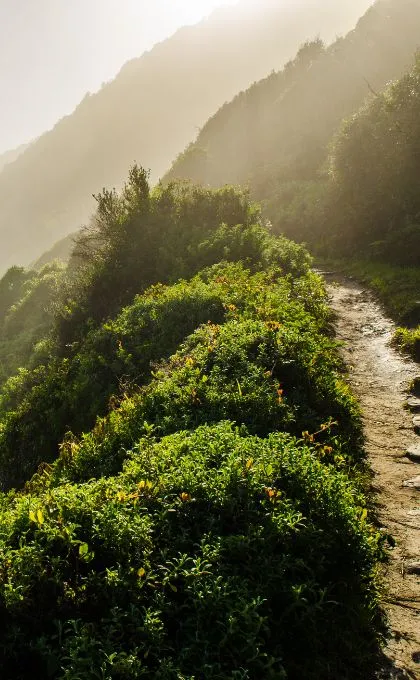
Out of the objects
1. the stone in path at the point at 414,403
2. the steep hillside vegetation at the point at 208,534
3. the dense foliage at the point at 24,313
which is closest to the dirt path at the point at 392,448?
the stone in path at the point at 414,403

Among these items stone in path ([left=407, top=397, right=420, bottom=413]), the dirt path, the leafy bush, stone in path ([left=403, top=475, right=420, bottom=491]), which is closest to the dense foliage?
the dirt path

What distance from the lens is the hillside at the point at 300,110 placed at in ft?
125

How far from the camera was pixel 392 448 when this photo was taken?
7.95 m

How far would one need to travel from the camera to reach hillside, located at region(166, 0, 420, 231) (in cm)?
3812

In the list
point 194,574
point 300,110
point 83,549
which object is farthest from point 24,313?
point 194,574

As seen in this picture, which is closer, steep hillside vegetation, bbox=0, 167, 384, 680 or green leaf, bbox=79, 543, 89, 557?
steep hillside vegetation, bbox=0, 167, 384, 680

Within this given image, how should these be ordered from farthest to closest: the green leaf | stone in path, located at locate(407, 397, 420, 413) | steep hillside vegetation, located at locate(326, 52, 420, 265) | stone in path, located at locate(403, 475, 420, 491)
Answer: steep hillside vegetation, located at locate(326, 52, 420, 265) → stone in path, located at locate(407, 397, 420, 413) → stone in path, located at locate(403, 475, 420, 491) → the green leaf

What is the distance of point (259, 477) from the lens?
17.1 ft

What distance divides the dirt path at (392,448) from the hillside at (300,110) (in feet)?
70.1

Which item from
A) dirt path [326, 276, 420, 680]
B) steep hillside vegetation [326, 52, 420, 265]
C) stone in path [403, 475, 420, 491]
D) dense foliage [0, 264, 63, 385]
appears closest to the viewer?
dirt path [326, 276, 420, 680]

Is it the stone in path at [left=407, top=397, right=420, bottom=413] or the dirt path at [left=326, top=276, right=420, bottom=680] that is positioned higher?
the dirt path at [left=326, top=276, right=420, bottom=680]

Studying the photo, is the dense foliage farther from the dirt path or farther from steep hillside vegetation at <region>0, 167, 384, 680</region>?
the dirt path

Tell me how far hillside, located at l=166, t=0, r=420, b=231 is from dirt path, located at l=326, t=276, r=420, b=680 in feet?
70.1

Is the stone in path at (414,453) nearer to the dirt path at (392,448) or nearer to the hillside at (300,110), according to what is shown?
the dirt path at (392,448)
